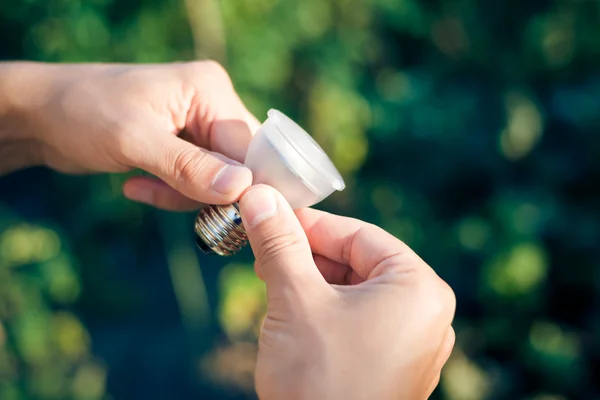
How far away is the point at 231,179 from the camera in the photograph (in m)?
0.79

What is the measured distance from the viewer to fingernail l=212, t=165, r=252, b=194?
780 millimetres

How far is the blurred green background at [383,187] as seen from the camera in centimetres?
158

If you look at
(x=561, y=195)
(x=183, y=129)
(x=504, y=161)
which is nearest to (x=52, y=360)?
(x=183, y=129)

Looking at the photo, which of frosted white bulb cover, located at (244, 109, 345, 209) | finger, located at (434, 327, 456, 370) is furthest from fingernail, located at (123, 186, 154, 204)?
finger, located at (434, 327, 456, 370)

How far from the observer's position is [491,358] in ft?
5.55

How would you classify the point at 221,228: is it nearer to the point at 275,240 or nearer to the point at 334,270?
the point at 275,240

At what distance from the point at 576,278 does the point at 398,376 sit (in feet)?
3.86

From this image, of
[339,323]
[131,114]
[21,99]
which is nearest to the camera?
[339,323]

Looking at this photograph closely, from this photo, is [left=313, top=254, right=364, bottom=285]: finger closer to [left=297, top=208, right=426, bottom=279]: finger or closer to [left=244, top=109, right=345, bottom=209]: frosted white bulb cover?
[left=297, top=208, right=426, bottom=279]: finger

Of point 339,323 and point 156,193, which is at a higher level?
point 339,323

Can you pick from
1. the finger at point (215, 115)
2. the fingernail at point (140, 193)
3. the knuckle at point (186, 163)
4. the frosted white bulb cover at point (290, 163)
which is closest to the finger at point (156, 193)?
the fingernail at point (140, 193)

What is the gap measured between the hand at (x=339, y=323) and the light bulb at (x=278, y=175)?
28mm

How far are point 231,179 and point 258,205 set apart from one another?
0.06 meters

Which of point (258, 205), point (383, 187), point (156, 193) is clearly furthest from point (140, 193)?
point (383, 187)
